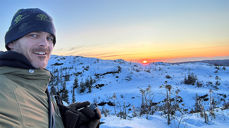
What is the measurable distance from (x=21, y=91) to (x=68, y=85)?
886 centimetres

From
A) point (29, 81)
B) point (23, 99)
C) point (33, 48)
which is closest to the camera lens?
point (23, 99)

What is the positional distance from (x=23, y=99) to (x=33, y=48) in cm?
58

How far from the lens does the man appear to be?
35.7 inches

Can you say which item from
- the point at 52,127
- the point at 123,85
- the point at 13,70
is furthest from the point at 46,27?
the point at 123,85

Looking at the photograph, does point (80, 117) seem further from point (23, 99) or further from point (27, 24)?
point (27, 24)

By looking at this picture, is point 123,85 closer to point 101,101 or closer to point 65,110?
point 101,101

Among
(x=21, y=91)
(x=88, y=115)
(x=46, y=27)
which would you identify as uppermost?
(x=46, y=27)

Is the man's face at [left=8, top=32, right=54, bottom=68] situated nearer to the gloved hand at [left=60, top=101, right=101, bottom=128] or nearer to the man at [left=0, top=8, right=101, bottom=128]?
the man at [left=0, top=8, right=101, bottom=128]

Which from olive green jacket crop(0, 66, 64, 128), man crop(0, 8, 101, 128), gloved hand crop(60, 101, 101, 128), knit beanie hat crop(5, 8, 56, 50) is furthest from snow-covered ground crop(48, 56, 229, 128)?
knit beanie hat crop(5, 8, 56, 50)

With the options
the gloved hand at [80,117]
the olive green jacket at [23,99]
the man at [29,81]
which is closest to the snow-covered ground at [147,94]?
the gloved hand at [80,117]

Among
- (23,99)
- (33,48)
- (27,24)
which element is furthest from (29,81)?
(27,24)

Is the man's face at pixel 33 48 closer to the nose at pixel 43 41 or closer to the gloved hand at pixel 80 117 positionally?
the nose at pixel 43 41

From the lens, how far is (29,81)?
120 cm

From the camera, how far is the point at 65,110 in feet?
5.33
